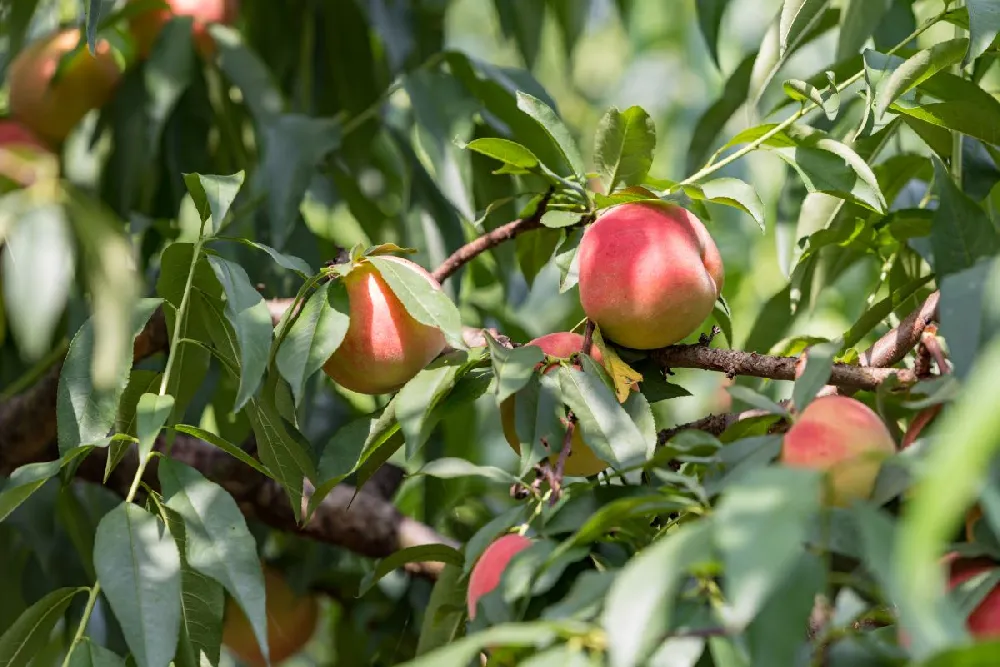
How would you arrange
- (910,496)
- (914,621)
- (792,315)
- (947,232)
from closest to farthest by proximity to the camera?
(914,621) < (910,496) < (947,232) < (792,315)

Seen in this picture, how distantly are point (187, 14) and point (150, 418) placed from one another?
28.1 inches

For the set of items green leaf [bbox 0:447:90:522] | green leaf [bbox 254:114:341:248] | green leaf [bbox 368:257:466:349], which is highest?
green leaf [bbox 368:257:466:349]

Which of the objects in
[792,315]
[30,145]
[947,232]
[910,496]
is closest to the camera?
[910,496]

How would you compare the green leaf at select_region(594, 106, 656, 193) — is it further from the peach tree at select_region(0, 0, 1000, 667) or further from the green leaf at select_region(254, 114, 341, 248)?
the green leaf at select_region(254, 114, 341, 248)

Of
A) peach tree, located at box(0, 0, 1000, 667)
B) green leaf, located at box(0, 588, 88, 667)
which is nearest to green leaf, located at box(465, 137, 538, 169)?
peach tree, located at box(0, 0, 1000, 667)

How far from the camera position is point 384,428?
0.65m

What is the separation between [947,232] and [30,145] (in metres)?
0.88

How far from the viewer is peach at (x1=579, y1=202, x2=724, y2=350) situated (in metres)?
0.67

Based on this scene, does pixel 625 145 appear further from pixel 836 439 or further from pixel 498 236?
pixel 836 439

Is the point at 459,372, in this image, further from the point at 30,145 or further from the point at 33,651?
the point at 30,145

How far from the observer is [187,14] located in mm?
1175

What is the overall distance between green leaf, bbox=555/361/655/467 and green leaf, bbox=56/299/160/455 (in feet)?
0.73

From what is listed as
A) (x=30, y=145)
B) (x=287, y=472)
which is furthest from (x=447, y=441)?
(x=287, y=472)

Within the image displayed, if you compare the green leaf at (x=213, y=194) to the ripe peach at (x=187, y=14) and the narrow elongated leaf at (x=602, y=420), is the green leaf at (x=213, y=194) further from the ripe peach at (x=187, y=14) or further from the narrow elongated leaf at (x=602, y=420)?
the ripe peach at (x=187, y=14)
